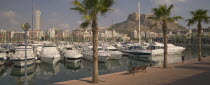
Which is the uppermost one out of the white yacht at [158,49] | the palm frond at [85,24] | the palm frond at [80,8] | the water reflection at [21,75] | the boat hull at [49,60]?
the palm frond at [80,8]

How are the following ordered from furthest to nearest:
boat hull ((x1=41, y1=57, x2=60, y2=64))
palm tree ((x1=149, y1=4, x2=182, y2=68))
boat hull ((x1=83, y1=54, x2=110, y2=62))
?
1. boat hull ((x1=83, y1=54, x2=110, y2=62))
2. boat hull ((x1=41, y1=57, x2=60, y2=64))
3. palm tree ((x1=149, y1=4, x2=182, y2=68))

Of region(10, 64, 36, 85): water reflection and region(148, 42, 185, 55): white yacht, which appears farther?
region(148, 42, 185, 55): white yacht

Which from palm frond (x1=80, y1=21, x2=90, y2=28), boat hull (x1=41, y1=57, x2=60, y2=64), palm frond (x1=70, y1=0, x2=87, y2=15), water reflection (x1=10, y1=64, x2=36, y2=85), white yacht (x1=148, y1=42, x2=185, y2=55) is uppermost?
palm frond (x1=70, y1=0, x2=87, y2=15)

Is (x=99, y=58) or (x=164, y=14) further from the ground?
(x=164, y=14)

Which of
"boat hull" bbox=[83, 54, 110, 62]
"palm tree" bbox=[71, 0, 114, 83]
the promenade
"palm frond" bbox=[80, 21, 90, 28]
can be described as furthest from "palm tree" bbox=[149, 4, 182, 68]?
"boat hull" bbox=[83, 54, 110, 62]

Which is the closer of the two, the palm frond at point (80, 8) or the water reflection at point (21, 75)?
the palm frond at point (80, 8)

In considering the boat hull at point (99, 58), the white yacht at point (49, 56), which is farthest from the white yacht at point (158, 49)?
the white yacht at point (49, 56)

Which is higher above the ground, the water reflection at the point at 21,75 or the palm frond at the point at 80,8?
the palm frond at the point at 80,8

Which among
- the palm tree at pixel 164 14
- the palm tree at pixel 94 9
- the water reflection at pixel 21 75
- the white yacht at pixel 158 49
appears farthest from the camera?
the white yacht at pixel 158 49

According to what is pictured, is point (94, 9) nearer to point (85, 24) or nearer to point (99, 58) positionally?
point (85, 24)

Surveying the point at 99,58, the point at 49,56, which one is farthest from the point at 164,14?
the point at 49,56

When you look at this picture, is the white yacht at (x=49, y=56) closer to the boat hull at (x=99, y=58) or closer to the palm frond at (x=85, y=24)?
the boat hull at (x=99, y=58)

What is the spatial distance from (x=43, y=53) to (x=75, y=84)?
930 inches

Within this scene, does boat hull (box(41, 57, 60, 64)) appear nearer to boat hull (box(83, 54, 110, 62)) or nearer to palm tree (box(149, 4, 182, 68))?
boat hull (box(83, 54, 110, 62))
